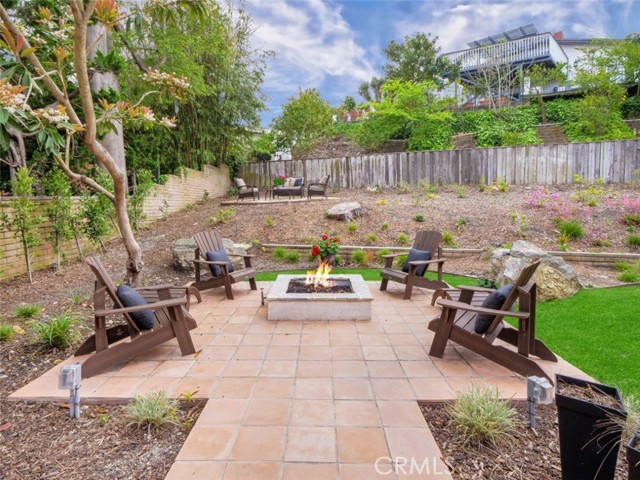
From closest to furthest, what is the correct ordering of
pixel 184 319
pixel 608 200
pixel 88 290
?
pixel 184 319
pixel 88 290
pixel 608 200

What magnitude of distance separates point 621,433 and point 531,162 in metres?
11.7

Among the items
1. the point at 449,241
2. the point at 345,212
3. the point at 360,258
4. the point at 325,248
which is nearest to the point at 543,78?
the point at 449,241

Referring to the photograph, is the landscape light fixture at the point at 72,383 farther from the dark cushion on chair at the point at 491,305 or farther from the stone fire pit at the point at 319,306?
the dark cushion on chair at the point at 491,305

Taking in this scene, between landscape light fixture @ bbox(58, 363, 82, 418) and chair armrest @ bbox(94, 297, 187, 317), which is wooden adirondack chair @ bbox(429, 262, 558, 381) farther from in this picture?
Result: landscape light fixture @ bbox(58, 363, 82, 418)

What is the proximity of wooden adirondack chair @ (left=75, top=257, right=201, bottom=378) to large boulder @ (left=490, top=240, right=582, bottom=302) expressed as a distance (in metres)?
4.19

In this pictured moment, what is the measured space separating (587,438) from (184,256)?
6.07 m

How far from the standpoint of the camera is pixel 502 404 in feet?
6.87

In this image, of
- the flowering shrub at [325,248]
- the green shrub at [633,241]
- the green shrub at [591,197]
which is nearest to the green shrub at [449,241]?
the flowering shrub at [325,248]

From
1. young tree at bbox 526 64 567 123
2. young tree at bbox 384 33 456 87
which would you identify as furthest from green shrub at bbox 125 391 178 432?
young tree at bbox 384 33 456 87

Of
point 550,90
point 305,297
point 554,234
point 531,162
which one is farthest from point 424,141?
point 305,297

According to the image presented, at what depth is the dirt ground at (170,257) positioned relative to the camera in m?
1.97

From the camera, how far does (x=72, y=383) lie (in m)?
2.21

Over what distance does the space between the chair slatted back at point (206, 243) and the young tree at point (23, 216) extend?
8.04 feet

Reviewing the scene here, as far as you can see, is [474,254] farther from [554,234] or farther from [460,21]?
[460,21]
